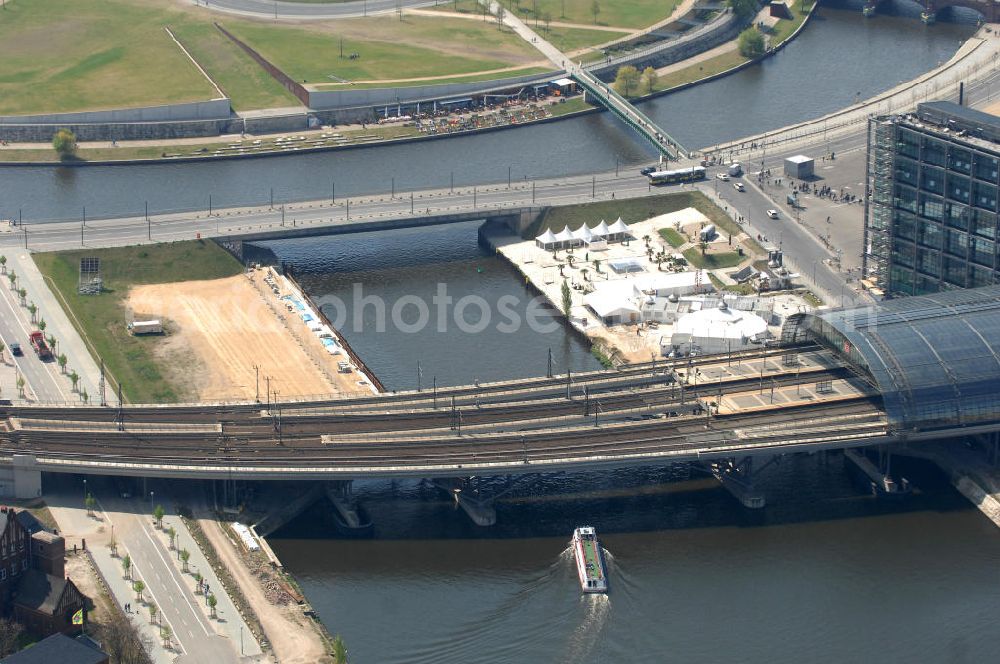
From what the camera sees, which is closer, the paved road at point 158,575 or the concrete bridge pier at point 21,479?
the paved road at point 158,575

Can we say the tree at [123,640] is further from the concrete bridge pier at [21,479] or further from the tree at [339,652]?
the concrete bridge pier at [21,479]

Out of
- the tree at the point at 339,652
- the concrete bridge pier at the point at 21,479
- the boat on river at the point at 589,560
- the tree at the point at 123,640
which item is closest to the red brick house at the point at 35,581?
the tree at the point at 123,640

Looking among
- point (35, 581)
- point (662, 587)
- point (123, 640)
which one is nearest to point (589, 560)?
point (662, 587)

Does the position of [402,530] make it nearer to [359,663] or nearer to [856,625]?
[359,663]

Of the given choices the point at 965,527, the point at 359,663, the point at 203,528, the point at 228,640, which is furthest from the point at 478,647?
the point at 965,527

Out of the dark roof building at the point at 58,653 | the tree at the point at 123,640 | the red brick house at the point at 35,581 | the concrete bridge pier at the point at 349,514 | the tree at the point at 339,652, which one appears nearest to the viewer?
the dark roof building at the point at 58,653

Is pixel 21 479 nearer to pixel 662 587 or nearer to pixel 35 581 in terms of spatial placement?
pixel 35 581
